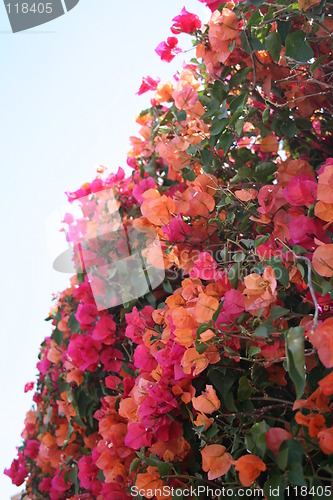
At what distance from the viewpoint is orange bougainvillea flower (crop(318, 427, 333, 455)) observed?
546 mm

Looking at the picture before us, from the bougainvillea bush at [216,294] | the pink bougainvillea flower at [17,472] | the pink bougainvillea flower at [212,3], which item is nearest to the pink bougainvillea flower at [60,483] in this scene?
the bougainvillea bush at [216,294]

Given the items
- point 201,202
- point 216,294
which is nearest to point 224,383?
point 216,294

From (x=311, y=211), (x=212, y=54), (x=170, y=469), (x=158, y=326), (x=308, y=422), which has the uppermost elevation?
(x=212, y=54)

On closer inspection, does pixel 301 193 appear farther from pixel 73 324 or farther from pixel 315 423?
pixel 73 324

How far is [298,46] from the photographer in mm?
858

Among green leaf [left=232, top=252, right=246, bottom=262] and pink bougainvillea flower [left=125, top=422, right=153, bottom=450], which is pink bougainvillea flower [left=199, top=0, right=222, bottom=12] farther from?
pink bougainvillea flower [left=125, top=422, right=153, bottom=450]

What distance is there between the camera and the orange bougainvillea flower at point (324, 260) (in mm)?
657

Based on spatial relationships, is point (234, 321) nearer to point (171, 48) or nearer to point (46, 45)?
point (171, 48)

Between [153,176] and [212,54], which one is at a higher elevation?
[212,54]

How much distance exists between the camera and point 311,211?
763mm

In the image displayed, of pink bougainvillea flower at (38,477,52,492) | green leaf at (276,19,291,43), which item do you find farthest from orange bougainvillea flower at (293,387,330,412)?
pink bougainvillea flower at (38,477,52,492)

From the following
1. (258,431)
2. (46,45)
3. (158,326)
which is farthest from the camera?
(46,45)

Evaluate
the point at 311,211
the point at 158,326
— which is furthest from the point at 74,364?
the point at 311,211

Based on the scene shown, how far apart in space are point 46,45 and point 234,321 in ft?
5.01
